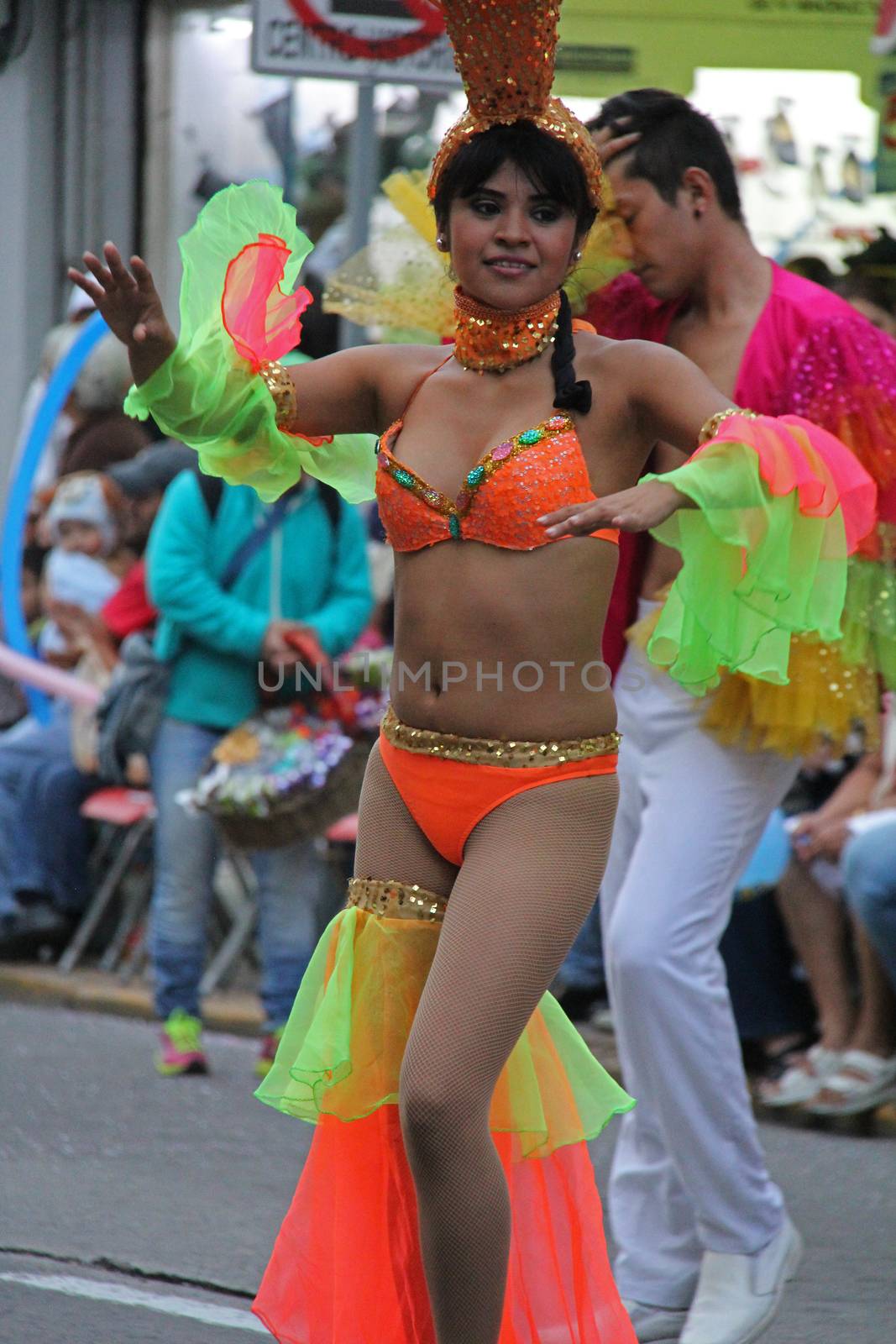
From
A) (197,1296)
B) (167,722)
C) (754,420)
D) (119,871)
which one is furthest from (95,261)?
(119,871)

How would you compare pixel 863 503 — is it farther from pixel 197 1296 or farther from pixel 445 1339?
pixel 197 1296

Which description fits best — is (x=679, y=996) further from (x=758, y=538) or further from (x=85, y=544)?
(x=85, y=544)

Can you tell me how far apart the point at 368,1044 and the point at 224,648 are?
10.9ft

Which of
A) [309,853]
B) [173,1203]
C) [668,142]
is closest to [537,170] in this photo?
[668,142]

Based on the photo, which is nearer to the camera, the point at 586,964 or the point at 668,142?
the point at 668,142

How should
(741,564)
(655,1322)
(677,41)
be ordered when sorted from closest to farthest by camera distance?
1. (741,564)
2. (655,1322)
3. (677,41)

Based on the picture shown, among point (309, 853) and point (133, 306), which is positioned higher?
point (133, 306)

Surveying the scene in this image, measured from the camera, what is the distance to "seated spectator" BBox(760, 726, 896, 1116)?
20.2 ft

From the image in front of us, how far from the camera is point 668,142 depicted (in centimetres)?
418

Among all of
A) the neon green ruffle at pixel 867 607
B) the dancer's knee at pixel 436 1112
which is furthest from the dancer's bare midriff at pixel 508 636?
the neon green ruffle at pixel 867 607

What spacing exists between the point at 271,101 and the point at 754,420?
26.8ft

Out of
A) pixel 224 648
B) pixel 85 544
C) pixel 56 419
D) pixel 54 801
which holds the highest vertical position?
pixel 56 419

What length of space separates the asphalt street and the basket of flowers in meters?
0.84

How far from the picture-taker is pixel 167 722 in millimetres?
6730
